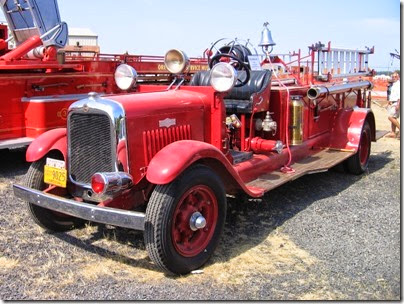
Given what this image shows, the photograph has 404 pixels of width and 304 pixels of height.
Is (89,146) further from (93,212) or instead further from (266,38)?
(266,38)

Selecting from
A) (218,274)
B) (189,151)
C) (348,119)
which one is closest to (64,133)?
(189,151)

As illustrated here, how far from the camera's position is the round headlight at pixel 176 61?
4176 millimetres

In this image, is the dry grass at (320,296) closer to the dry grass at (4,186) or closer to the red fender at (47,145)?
the red fender at (47,145)

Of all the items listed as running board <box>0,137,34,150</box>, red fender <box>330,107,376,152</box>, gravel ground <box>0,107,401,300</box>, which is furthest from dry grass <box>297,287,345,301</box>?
running board <box>0,137,34,150</box>

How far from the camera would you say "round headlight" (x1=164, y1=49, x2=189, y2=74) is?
4176 millimetres

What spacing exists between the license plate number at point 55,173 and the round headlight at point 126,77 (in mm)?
1062

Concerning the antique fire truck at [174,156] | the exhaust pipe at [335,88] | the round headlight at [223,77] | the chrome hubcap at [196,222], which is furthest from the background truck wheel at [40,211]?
the exhaust pipe at [335,88]

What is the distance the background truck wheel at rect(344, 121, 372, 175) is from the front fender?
3294 millimetres

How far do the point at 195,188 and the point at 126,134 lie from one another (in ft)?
2.14

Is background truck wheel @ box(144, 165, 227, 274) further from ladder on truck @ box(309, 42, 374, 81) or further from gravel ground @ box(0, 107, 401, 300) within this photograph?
ladder on truck @ box(309, 42, 374, 81)

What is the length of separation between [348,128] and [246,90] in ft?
6.80

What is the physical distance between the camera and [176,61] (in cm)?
425

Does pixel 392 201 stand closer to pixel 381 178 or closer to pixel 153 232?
pixel 381 178

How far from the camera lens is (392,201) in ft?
16.9
